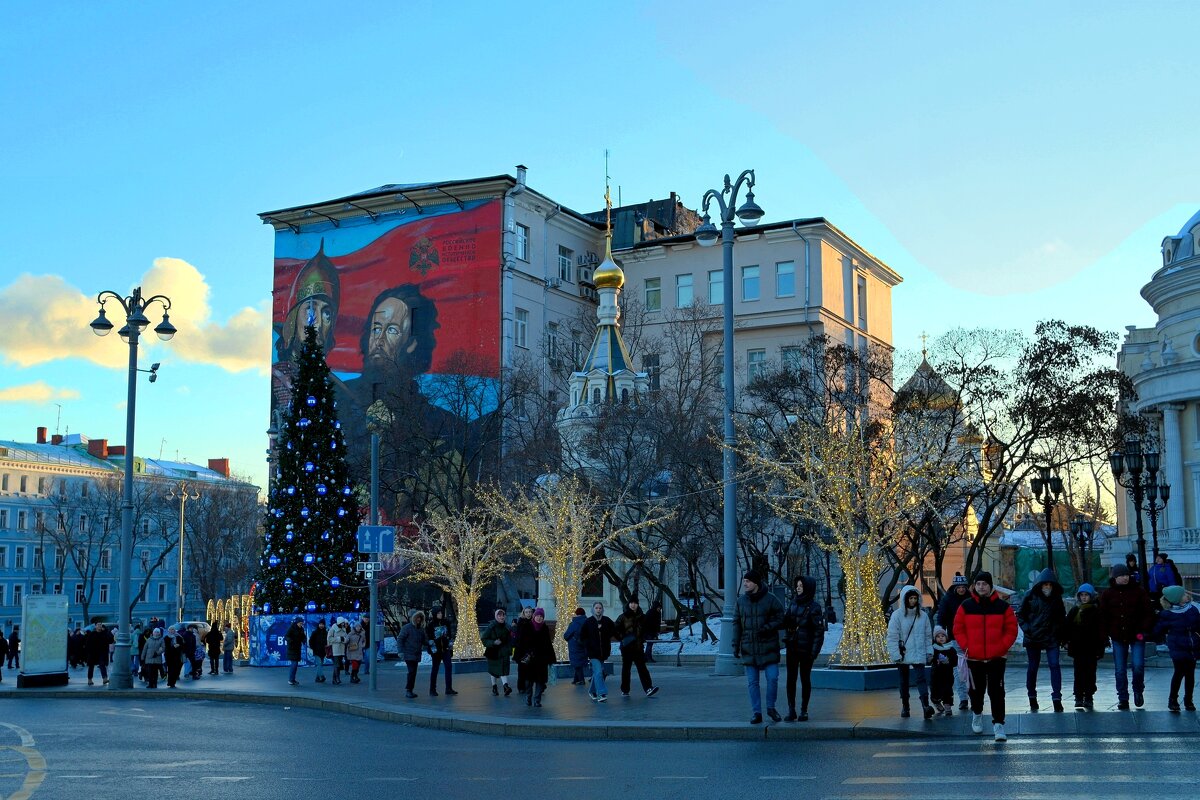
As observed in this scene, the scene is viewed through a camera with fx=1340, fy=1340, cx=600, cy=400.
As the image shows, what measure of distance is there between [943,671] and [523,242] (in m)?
60.8

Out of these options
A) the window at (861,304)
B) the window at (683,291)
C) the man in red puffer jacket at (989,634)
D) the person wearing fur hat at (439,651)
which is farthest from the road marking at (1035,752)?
the window at (861,304)

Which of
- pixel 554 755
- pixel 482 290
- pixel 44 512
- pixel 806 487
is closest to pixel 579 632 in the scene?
pixel 806 487

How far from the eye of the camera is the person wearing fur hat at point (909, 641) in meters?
16.2

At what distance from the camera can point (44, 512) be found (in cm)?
10200

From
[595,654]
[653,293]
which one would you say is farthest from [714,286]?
[595,654]

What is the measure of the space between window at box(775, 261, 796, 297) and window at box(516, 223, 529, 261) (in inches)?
577

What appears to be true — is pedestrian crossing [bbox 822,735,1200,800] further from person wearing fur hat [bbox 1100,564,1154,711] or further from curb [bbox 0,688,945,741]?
person wearing fur hat [bbox 1100,564,1154,711]

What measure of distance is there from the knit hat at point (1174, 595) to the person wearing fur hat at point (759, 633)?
4.49 m

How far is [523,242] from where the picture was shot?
7531 cm

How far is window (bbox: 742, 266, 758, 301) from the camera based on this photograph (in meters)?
78.4

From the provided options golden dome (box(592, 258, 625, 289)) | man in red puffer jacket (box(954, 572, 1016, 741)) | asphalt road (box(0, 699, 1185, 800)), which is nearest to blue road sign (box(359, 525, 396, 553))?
asphalt road (box(0, 699, 1185, 800))

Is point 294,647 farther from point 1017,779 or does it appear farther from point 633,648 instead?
point 1017,779

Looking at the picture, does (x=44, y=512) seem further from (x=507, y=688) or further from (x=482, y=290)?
(x=507, y=688)

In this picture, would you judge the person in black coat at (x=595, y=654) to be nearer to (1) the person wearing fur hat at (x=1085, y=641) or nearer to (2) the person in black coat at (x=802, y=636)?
(2) the person in black coat at (x=802, y=636)
